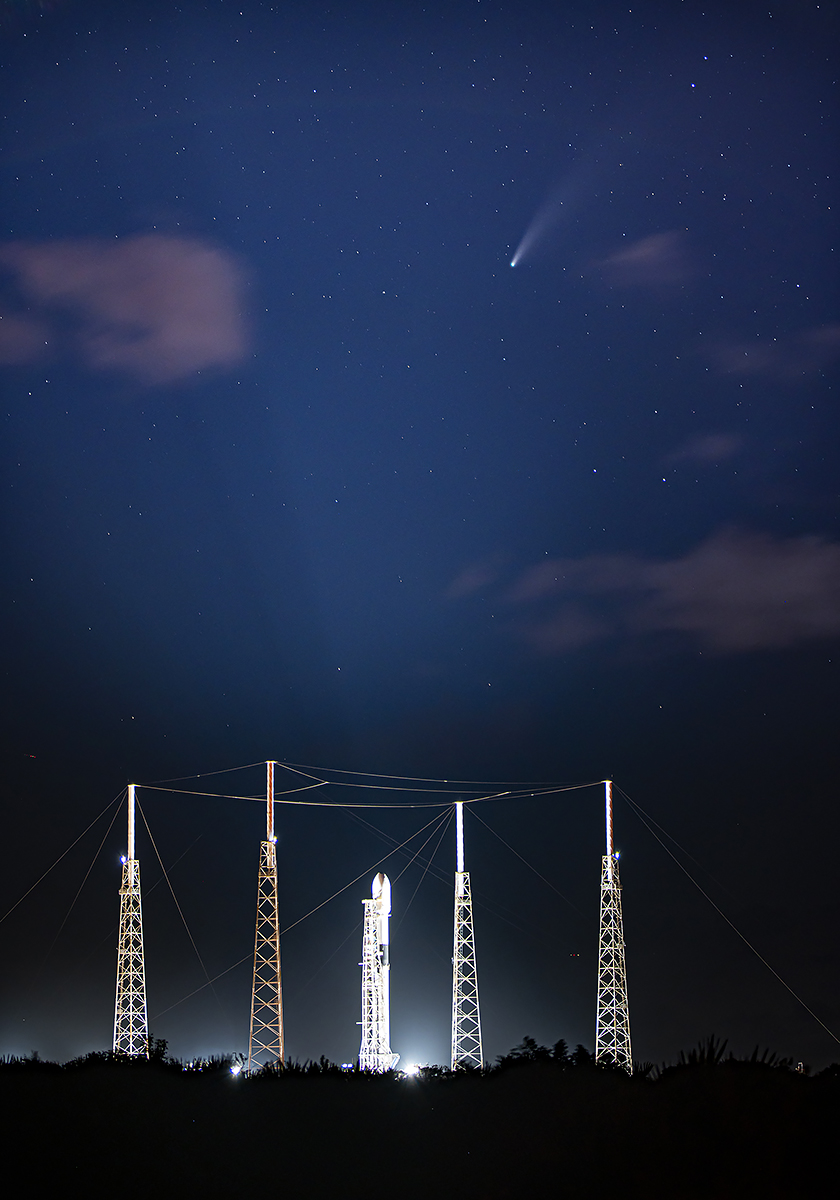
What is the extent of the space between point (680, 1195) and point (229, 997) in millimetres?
48504

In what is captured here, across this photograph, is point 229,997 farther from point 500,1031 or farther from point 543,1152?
point 543,1152

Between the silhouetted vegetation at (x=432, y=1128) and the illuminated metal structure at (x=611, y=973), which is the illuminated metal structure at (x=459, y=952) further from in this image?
the silhouetted vegetation at (x=432, y=1128)

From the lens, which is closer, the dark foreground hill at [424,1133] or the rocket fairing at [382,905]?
the dark foreground hill at [424,1133]

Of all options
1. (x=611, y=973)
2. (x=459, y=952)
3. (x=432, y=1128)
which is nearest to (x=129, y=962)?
(x=459, y=952)

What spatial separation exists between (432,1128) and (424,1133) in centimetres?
9

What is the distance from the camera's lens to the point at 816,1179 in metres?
8.20

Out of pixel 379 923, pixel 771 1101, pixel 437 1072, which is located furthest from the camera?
pixel 379 923

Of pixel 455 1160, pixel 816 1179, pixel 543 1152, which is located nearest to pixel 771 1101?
pixel 816 1179

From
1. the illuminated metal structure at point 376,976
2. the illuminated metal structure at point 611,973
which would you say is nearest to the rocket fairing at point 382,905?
the illuminated metal structure at point 376,976

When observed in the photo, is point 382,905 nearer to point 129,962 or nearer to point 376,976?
point 376,976

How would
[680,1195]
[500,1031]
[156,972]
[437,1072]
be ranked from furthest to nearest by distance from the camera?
1. [156,972]
2. [500,1031]
3. [437,1072]
4. [680,1195]

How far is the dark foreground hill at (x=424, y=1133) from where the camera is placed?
8250mm

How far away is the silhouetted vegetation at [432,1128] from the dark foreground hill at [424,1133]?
0.01 metres

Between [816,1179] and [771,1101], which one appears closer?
[816,1179]
